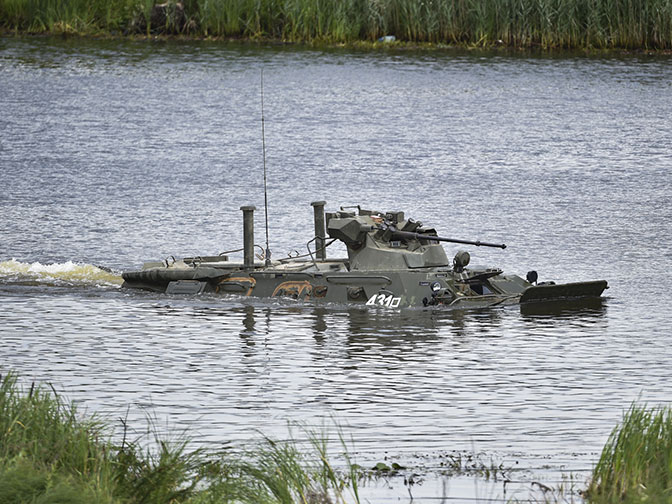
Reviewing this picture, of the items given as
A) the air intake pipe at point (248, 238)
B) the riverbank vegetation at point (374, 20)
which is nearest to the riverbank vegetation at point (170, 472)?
the air intake pipe at point (248, 238)

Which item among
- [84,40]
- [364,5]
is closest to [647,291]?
[364,5]

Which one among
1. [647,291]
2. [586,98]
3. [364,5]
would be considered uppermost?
[364,5]

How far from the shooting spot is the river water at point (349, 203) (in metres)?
20.3

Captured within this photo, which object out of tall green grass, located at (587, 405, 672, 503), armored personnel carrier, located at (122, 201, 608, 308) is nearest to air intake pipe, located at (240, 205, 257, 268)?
armored personnel carrier, located at (122, 201, 608, 308)

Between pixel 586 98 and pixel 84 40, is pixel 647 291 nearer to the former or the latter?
pixel 586 98

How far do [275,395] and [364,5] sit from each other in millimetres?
37866

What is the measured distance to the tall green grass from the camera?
1371 cm

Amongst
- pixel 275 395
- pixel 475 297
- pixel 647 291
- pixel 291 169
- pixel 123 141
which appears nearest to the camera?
pixel 275 395

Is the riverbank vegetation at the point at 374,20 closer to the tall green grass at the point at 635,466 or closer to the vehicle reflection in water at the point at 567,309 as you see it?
the vehicle reflection in water at the point at 567,309

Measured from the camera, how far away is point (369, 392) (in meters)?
21.6

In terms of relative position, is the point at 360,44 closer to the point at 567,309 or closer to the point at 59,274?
the point at 59,274

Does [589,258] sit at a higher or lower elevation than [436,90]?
lower

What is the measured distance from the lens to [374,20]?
188 ft

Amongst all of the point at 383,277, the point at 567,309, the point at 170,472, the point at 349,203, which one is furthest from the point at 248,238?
the point at 170,472
